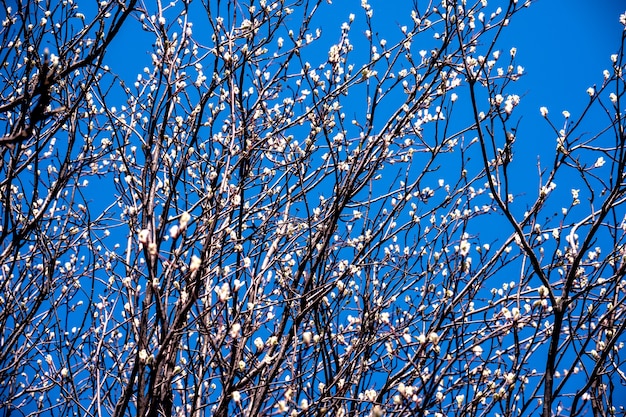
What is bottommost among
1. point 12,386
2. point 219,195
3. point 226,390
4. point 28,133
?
point 226,390

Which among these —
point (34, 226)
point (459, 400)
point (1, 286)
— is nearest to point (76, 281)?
point (1, 286)

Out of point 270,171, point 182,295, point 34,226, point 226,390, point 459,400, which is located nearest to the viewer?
point 226,390

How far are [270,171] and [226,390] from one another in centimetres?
216

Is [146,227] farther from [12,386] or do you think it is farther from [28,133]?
[12,386]

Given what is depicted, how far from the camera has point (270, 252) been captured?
3.70 meters

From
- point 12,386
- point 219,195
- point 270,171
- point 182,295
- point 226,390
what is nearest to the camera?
point 226,390

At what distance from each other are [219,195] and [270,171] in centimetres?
132

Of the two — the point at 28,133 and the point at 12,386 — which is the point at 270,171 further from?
the point at 12,386

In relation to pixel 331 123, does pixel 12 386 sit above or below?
below

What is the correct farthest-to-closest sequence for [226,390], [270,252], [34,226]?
[270,252] → [34,226] → [226,390]

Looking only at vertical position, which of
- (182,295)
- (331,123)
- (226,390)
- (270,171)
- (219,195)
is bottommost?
(226,390)

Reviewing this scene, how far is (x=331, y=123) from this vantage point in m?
4.20

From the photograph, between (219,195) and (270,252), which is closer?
(219,195)

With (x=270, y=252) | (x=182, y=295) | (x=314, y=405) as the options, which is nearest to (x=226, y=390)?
(x=182, y=295)
